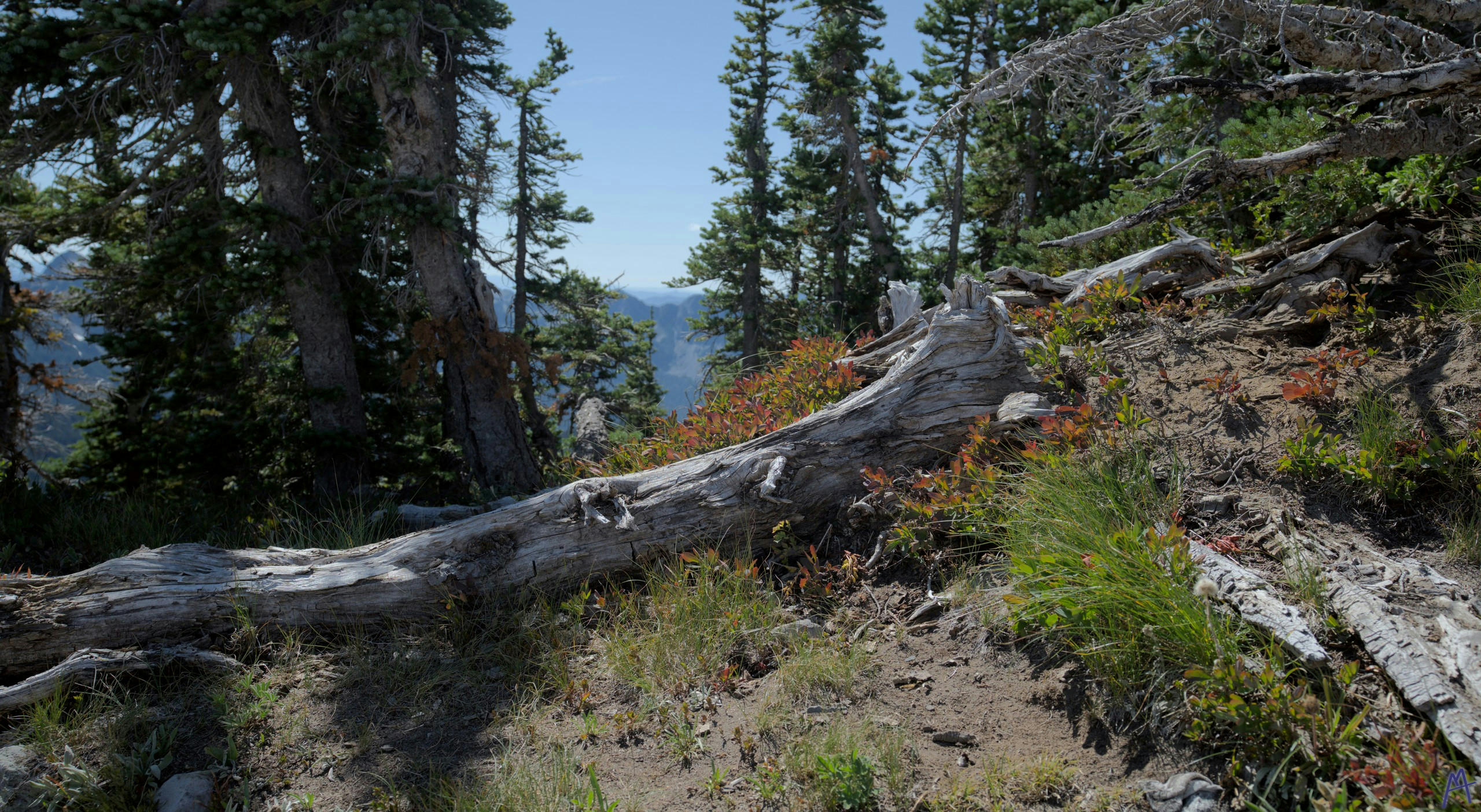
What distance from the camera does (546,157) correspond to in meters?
20.0

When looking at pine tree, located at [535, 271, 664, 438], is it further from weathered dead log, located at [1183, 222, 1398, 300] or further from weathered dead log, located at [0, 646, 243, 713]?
weathered dead log, located at [1183, 222, 1398, 300]

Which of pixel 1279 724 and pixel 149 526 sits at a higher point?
pixel 149 526

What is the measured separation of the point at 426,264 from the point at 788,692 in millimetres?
6661

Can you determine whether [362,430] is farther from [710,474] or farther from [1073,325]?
[1073,325]

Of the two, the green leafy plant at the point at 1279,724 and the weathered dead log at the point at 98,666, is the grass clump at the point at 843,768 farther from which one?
the weathered dead log at the point at 98,666

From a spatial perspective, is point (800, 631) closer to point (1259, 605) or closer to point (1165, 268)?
point (1259, 605)

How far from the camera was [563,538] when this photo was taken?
5.08 meters

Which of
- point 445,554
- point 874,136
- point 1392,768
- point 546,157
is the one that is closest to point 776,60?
point 874,136

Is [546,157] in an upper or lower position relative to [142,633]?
upper

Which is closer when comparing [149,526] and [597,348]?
[149,526]

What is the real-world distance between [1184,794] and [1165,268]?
5.00 metres

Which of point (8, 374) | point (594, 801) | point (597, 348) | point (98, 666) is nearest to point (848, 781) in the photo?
point (594, 801)

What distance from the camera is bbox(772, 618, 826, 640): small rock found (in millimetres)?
4172

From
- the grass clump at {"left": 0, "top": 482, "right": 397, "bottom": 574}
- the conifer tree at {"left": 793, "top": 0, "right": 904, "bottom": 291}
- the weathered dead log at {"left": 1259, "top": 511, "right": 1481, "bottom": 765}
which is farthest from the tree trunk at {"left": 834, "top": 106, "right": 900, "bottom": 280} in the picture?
the weathered dead log at {"left": 1259, "top": 511, "right": 1481, "bottom": 765}
